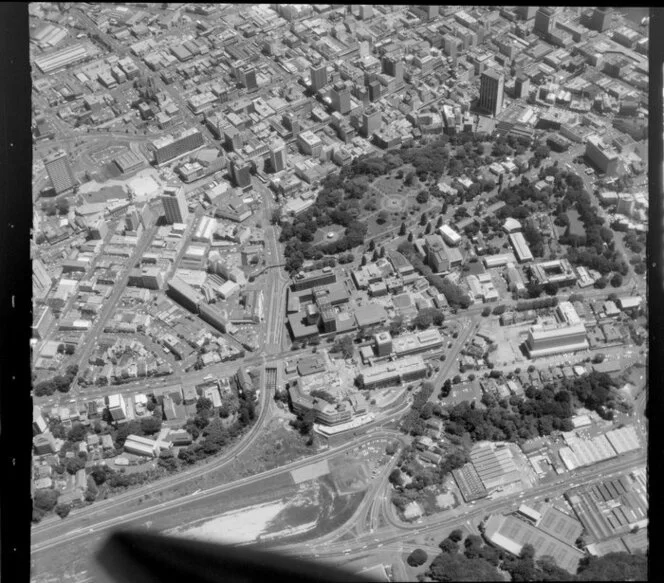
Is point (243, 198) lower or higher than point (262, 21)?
lower

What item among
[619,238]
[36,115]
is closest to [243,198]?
[36,115]

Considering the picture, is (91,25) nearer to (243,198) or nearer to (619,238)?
(243,198)

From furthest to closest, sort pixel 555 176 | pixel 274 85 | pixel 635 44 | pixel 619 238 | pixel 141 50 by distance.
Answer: pixel 141 50, pixel 274 85, pixel 635 44, pixel 555 176, pixel 619 238

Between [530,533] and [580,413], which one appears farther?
[580,413]

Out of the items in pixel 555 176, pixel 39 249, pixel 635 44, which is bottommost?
pixel 39 249

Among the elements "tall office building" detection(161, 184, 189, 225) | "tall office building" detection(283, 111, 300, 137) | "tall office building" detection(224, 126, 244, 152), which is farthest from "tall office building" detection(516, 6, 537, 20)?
"tall office building" detection(161, 184, 189, 225)

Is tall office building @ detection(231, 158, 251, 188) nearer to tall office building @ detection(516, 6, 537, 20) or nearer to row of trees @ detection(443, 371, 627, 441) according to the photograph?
row of trees @ detection(443, 371, 627, 441)

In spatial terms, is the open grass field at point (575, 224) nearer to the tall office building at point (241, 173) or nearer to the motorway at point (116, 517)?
the tall office building at point (241, 173)
